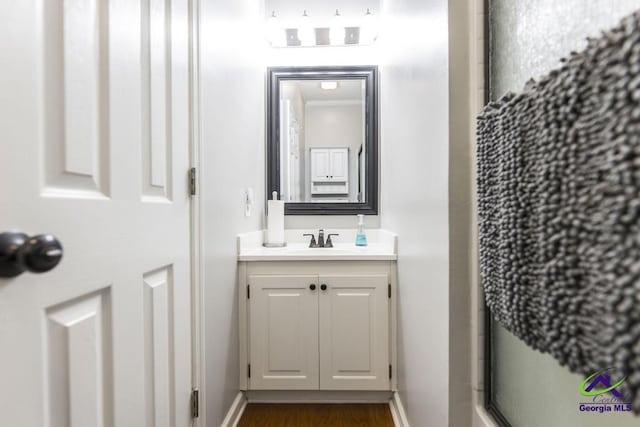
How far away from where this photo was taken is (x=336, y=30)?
2.00 meters

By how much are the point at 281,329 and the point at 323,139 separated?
1.18 meters

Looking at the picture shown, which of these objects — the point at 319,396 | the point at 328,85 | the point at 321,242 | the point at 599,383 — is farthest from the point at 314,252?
the point at 599,383

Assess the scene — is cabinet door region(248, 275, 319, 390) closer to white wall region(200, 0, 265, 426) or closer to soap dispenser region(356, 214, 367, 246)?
white wall region(200, 0, 265, 426)

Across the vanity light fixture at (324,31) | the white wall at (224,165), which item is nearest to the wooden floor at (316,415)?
the white wall at (224,165)

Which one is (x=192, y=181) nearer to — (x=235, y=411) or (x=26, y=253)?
(x=26, y=253)

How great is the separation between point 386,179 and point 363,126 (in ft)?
1.41

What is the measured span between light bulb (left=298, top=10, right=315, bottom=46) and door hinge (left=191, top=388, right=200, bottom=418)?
1.97 m

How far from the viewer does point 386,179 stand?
1851 mm

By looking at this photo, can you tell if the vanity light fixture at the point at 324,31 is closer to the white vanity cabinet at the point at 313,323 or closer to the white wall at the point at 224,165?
the white wall at the point at 224,165

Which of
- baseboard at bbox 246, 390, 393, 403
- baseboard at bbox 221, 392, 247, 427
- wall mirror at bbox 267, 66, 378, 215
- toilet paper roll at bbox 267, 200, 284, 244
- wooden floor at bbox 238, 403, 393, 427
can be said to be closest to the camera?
baseboard at bbox 221, 392, 247, 427

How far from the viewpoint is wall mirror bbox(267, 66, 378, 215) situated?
2.05m

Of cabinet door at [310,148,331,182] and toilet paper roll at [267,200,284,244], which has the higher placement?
cabinet door at [310,148,331,182]

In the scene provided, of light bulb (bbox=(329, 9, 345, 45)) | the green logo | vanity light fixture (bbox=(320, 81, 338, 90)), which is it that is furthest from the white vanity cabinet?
light bulb (bbox=(329, 9, 345, 45))

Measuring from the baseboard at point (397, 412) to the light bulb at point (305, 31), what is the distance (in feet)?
6.80
